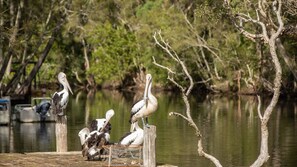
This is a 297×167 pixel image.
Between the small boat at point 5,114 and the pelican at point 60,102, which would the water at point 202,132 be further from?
the pelican at point 60,102

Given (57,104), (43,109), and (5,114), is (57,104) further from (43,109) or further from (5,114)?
(43,109)

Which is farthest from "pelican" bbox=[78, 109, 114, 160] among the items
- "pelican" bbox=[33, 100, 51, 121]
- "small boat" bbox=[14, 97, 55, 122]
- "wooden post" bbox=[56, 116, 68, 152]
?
"small boat" bbox=[14, 97, 55, 122]

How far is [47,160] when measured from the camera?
1872 cm

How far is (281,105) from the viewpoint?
5259 centimetres

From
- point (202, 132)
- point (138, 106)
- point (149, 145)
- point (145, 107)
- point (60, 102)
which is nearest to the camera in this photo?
point (149, 145)

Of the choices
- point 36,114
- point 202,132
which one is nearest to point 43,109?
point 36,114

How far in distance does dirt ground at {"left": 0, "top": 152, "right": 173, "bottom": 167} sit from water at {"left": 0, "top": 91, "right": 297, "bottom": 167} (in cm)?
459

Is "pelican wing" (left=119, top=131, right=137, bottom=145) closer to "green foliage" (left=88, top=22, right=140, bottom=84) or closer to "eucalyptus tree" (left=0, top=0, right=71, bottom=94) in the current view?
"eucalyptus tree" (left=0, top=0, right=71, bottom=94)

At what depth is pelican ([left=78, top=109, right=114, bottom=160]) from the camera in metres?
18.4

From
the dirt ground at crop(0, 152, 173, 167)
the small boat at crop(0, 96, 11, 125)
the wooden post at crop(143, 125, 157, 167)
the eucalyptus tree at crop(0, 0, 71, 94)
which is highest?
the eucalyptus tree at crop(0, 0, 71, 94)

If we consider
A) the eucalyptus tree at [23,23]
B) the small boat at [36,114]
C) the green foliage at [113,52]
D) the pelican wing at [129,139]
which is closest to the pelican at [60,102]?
the pelican wing at [129,139]

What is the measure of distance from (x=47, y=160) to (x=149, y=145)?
2.79m

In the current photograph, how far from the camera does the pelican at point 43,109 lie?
3759 centimetres

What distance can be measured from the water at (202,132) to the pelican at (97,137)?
5054 mm
